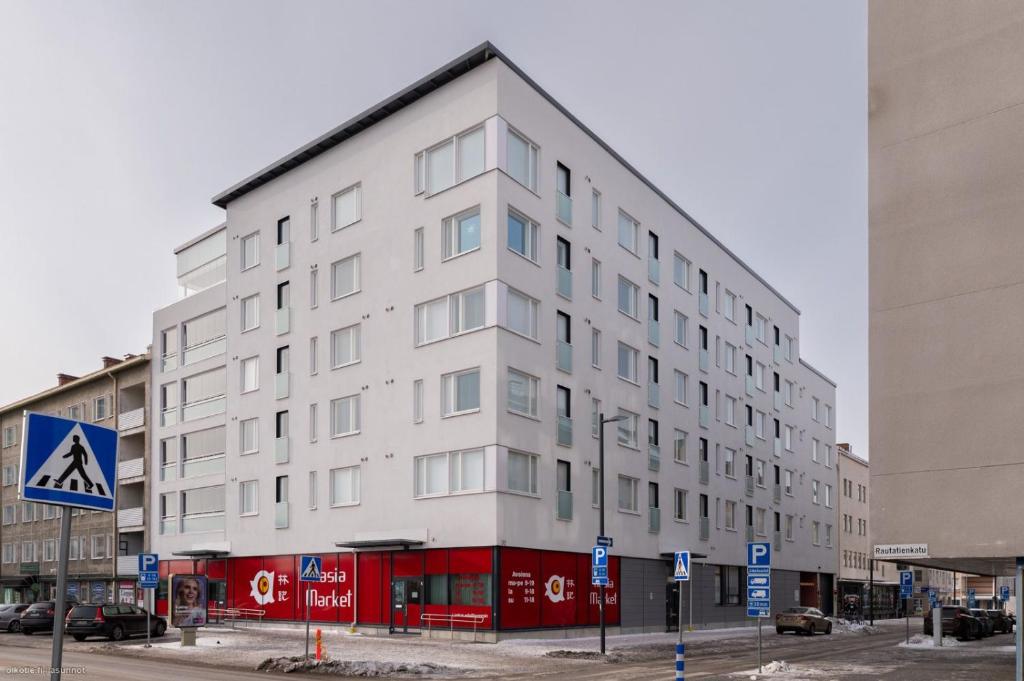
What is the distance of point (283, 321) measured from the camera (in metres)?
44.4

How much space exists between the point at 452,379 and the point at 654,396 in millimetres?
13259

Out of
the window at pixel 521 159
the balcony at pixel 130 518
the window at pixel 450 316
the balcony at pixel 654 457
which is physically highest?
the window at pixel 521 159

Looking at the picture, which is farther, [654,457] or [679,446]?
[679,446]

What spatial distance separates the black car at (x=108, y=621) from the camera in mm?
35656

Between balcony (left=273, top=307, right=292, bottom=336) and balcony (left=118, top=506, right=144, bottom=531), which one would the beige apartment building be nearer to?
balcony (left=273, top=307, right=292, bottom=336)

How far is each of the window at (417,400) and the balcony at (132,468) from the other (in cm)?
2270

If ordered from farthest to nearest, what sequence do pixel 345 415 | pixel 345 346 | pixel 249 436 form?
pixel 249 436 < pixel 345 346 < pixel 345 415

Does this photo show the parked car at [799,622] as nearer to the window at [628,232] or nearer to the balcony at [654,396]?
the balcony at [654,396]

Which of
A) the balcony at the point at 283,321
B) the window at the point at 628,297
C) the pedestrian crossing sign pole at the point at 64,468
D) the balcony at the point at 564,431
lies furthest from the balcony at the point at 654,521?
the pedestrian crossing sign pole at the point at 64,468

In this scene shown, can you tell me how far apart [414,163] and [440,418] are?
10.4 metres

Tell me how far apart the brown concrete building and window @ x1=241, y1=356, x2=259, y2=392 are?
8.89m

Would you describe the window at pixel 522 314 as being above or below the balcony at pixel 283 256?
below

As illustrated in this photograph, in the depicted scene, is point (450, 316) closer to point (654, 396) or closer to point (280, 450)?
point (280, 450)

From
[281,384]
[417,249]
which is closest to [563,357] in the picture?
[417,249]
